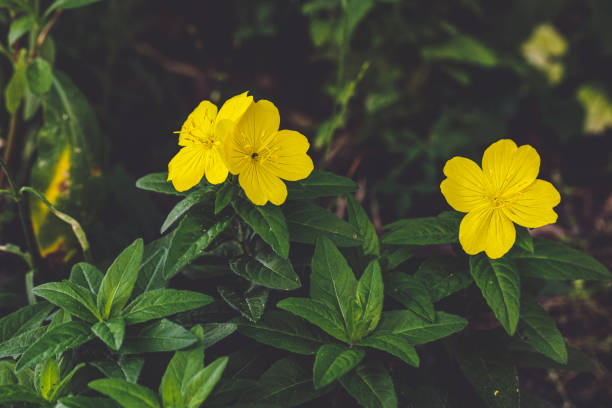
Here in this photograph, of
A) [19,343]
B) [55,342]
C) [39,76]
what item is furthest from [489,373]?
[39,76]

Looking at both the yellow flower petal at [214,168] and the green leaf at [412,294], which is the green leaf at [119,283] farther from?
the green leaf at [412,294]

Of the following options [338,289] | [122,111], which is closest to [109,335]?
[338,289]

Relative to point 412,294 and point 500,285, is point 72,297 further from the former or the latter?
point 500,285

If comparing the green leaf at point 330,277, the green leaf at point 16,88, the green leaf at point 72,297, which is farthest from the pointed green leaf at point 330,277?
the green leaf at point 16,88

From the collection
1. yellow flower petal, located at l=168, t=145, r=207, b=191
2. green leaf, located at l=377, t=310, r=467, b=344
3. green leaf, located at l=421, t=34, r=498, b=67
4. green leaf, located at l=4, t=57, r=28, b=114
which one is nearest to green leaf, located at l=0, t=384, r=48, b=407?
yellow flower petal, located at l=168, t=145, r=207, b=191

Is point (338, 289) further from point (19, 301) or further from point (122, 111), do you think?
point (122, 111)

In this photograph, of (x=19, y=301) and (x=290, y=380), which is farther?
(x=19, y=301)
